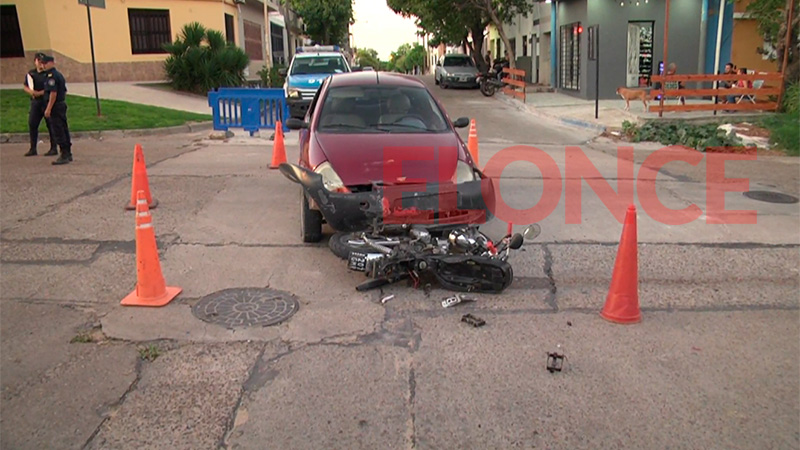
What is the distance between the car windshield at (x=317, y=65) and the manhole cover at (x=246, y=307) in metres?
13.6

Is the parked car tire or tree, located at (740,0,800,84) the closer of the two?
the parked car tire

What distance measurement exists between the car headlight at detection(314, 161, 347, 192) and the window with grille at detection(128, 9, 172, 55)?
23922 mm

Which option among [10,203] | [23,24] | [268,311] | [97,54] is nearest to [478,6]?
[97,54]

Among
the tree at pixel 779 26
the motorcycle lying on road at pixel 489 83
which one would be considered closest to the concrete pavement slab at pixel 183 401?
the tree at pixel 779 26

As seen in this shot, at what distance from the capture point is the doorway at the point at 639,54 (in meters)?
23.8

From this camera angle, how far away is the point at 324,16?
154ft

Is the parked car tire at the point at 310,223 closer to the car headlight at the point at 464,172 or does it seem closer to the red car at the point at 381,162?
the red car at the point at 381,162

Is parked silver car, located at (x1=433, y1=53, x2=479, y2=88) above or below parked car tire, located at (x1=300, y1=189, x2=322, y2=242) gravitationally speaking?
above

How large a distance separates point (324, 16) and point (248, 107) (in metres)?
34.1

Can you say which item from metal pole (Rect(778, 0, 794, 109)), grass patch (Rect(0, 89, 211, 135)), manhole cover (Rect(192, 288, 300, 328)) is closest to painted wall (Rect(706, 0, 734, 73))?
metal pole (Rect(778, 0, 794, 109))

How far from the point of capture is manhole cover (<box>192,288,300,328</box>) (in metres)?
4.90

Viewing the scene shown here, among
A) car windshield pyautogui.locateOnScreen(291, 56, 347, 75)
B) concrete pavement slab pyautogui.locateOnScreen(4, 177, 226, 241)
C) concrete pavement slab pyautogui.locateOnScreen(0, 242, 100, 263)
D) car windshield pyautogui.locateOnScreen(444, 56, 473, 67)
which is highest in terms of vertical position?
car windshield pyautogui.locateOnScreen(444, 56, 473, 67)

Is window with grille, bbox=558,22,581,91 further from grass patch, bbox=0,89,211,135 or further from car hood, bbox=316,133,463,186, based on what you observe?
car hood, bbox=316,133,463,186

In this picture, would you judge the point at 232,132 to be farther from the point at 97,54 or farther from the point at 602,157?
the point at 97,54
